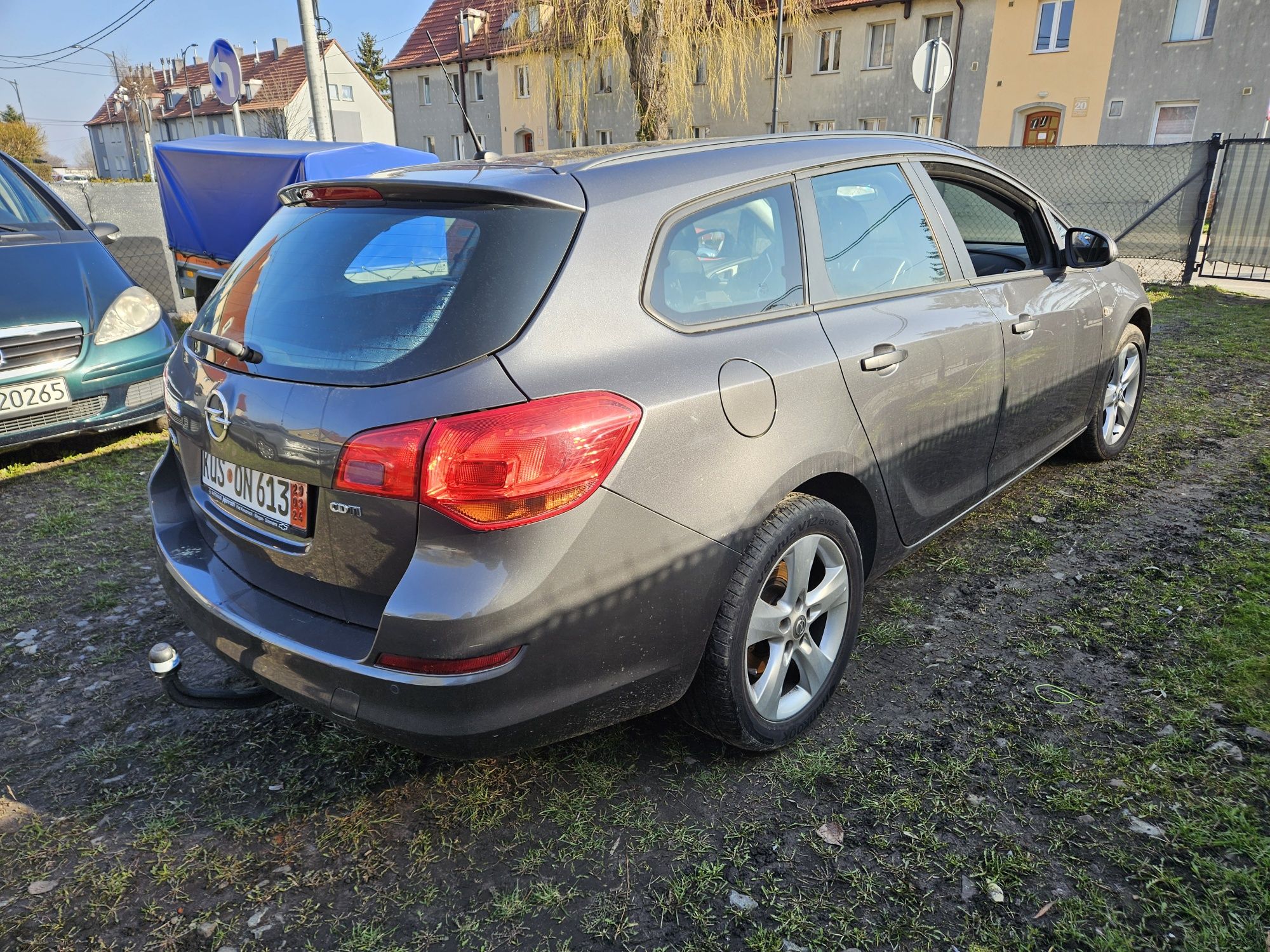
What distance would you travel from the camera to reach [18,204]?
18.9 feet

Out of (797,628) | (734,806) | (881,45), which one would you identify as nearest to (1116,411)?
(797,628)

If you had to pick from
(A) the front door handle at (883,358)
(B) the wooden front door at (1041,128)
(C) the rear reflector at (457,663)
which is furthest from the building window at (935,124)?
(C) the rear reflector at (457,663)

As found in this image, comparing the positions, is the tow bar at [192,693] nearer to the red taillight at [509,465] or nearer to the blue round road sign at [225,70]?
the red taillight at [509,465]

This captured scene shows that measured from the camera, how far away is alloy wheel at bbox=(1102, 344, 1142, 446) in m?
4.63

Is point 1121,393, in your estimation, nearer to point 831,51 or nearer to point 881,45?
point 881,45

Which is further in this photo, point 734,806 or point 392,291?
point 734,806

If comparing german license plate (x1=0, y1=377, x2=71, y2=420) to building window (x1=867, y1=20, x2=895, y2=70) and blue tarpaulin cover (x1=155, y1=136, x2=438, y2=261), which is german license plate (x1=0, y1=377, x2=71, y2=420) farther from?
building window (x1=867, y1=20, x2=895, y2=70)

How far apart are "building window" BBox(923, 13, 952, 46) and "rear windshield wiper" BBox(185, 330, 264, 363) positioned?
28.2 m

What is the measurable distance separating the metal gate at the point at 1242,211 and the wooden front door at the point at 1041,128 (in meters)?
13.6

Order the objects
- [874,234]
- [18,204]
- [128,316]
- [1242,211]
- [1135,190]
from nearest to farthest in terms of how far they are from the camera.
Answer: [874,234] → [128,316] → [18,204] → [1242,211] → [1135,190]

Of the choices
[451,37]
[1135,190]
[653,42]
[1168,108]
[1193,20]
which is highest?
[451,37]

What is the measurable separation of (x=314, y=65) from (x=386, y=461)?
28.5 ft

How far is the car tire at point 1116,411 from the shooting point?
15.0 feet

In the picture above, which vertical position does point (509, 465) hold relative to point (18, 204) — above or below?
below
